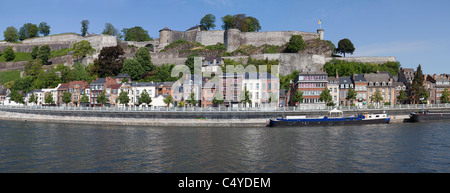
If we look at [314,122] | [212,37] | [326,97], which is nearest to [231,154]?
[314,122]

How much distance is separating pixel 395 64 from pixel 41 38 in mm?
120842

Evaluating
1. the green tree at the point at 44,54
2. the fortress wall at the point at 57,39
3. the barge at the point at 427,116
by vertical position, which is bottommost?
the barge at the point at 427,116

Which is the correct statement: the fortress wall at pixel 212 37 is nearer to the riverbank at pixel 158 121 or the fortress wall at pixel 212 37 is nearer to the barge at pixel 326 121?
the riverbank at pixel 158 121

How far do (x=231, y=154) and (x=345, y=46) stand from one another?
82.9 metres

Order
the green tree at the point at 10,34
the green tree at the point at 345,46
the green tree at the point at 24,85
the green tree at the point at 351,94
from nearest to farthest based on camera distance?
the green tree at the point at 351,94 → the green tree at the point at 24,85 → the green tree at the point at 345,46 → the green tree at the point at 10,34

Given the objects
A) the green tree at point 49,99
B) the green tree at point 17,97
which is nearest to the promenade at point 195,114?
the green tree at point 49,99

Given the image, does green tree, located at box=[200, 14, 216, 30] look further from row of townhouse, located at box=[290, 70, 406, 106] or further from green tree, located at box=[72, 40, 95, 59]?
row of townhouse, located at box=[290, 70, 406, 106]

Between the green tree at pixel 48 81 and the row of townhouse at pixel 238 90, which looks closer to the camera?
the row of townhouse at pixel 238 90

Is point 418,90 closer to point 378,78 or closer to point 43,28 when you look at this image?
point 378,78

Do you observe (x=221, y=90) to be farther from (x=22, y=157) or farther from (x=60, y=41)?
(x=60, y=41)

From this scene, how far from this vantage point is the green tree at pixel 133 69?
277ft

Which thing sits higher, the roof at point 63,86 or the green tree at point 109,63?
the green tree at point 109,63

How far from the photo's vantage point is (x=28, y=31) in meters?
136

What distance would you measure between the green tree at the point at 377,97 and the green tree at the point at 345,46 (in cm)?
3604
